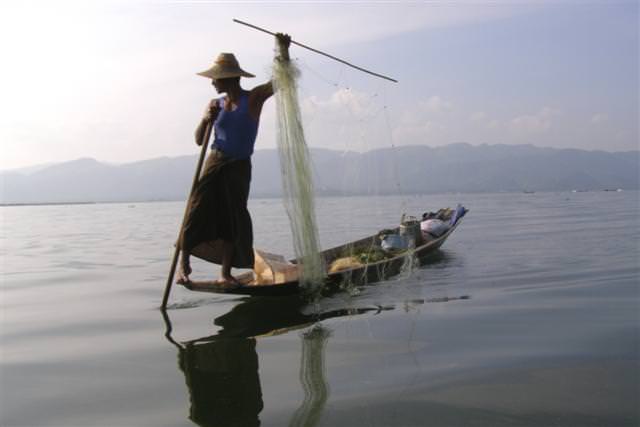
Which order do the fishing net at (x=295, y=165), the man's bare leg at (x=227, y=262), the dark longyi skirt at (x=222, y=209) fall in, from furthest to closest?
the man's bare leg at (x=227, y=262) → the dark longyi skirt at (x=222, y=209) → the fishing net at (x=295, y=165)

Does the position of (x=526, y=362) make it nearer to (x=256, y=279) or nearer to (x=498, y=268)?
(x=256, y=279)

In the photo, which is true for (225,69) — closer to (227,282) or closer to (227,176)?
(227,176)

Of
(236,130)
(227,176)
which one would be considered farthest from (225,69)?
(227,176)

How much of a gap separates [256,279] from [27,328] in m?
2.71

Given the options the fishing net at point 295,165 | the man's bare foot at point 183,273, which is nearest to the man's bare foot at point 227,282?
the man's bare foot at point 183,273

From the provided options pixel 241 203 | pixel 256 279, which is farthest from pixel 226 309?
pixel 241 203

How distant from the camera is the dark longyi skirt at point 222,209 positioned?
20.7 feet

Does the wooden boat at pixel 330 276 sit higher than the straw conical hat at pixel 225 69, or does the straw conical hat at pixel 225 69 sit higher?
the straw conical hat at pixel 225 69

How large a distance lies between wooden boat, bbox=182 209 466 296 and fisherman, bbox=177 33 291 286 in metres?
0.17

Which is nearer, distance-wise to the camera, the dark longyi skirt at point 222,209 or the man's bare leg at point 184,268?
the dark longyi skirt at point 222,209

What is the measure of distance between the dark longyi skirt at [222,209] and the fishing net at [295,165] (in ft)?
1.90

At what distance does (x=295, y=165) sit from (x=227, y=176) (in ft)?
2.67

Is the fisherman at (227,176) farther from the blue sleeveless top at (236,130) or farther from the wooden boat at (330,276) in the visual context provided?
the wooden boat at (330,276)

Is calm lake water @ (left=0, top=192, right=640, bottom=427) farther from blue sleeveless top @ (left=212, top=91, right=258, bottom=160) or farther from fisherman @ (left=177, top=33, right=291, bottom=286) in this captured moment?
blue sleeveless top @ (left=212, top=91, right=258, bottom=160)
